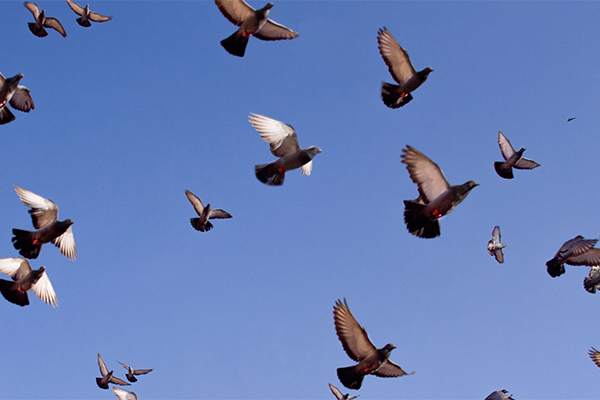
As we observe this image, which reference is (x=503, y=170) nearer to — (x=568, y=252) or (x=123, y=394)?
(x=568, y=252)

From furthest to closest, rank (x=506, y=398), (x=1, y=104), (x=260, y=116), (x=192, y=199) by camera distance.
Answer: (x=192, y=199), (x=506, y=398), (x=1, y=104), (x=260, y=116)

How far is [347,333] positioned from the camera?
44.9 feet

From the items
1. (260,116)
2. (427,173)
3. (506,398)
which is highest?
(260,116)

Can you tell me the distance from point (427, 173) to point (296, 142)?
10.4 feet

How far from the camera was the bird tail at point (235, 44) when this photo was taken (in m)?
14.9

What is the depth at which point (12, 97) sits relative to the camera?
1645 centimetres

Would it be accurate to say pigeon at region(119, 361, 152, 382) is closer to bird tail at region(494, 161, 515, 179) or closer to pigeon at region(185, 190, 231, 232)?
pigeon at region(185, 190, 231, 232)

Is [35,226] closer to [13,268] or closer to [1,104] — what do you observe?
[13,268]

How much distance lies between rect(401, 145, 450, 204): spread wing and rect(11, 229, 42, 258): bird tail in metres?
8.65

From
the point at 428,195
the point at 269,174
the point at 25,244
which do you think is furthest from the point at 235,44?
the point at 25,244

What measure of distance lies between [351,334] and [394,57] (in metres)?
7.00

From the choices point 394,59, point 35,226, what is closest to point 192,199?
point 35,226

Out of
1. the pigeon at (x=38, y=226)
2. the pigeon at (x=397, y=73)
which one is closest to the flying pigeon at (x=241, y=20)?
the pigeon at (x=397, y=73)

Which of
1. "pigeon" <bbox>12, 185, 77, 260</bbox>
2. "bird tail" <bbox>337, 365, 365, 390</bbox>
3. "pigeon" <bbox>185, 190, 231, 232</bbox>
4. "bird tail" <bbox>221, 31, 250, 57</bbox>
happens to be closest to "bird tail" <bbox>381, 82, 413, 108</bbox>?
"bird tail" <bbox>221, 31, 250, 57</bbox>
